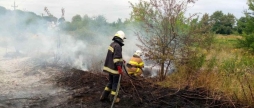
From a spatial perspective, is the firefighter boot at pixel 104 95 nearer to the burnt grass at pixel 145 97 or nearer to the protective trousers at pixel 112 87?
the protective trousers at pixel 112 87

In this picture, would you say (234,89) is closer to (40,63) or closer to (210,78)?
(210,78)

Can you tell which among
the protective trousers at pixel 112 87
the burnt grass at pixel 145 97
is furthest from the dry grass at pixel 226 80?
the protective trousers at pixel 112 87

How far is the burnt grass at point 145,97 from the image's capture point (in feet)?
21.4

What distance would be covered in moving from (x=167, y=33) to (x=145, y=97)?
113 inches

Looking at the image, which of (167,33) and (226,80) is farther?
(167,33)

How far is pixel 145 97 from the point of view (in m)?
7.05

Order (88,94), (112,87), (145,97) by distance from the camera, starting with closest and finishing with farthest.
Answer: (112,87) < (145,97) < (88,94)

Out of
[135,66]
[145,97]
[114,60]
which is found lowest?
[145,97]

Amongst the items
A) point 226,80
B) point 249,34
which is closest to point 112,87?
point 226,80

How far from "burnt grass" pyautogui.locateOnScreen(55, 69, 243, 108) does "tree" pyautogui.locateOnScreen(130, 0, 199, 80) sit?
4.15 ft

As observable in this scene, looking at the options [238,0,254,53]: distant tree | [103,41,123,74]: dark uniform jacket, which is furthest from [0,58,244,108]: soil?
[238,0,254,53]: distant tree

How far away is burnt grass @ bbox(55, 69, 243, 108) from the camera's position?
6519 millimetres

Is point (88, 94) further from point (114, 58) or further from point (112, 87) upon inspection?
point (114, 58)

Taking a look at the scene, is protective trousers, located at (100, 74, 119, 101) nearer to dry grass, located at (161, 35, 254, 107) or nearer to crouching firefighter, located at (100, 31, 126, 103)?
crouching firefighter, located at (100, 31, 126, 103)
